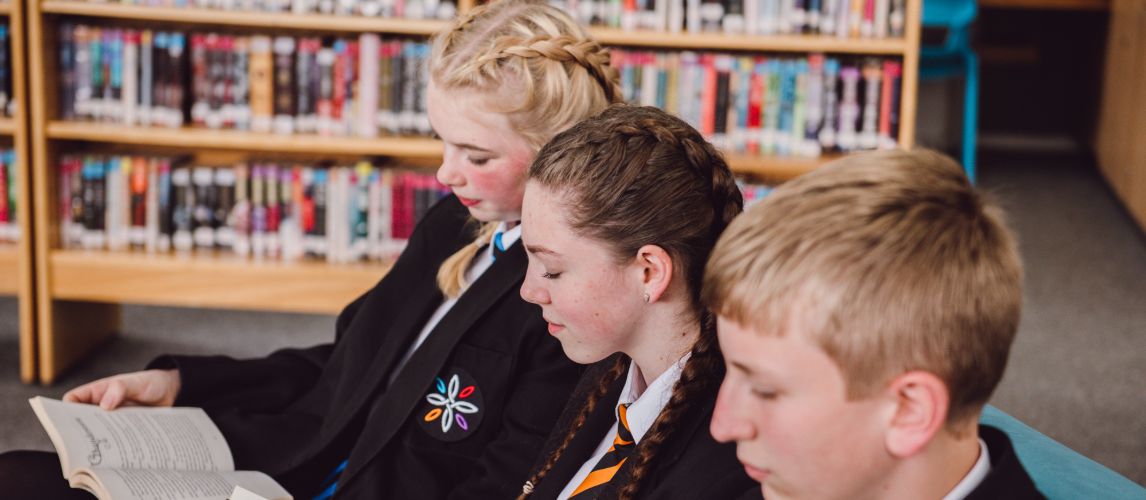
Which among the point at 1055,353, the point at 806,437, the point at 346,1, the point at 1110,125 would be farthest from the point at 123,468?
the point at 1110,125

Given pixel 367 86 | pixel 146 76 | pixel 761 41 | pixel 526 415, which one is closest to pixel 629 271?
pixel 526 415

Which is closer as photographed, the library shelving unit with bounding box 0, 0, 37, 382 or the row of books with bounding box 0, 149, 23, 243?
the library shelving unit with bounding box 0, 0, 37, 382

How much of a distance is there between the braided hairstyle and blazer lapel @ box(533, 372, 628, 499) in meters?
0.43

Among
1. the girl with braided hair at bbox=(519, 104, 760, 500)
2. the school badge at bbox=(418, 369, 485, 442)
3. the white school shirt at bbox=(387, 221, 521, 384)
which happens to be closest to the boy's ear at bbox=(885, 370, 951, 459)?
the girl with braided hair at bbox=(519, 104, 760, 500)

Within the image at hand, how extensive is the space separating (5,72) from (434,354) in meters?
1.97

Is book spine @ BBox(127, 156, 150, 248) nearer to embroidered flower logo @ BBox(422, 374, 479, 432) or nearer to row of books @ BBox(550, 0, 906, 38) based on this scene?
row of books @ BBox(550, 0, 906, 38)

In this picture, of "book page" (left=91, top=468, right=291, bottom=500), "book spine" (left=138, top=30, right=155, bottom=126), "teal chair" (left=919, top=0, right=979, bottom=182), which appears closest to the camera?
"book page" (left=91, top=468, right=291, bottom=500)

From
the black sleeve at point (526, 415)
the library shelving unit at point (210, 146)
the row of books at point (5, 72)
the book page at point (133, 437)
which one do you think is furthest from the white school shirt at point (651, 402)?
the row of books at point (5, 72)

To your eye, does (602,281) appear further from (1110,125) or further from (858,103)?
(1110,125)

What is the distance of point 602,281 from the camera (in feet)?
4.23

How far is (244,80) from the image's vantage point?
3096 mm

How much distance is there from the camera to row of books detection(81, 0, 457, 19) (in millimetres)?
3029

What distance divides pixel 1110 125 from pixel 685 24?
3.23 metres

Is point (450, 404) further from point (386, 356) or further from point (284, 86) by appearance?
point (284, 86)
